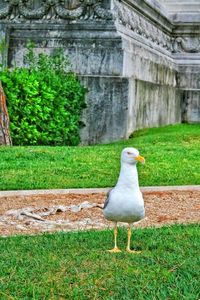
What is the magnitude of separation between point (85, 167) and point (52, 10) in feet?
19.5

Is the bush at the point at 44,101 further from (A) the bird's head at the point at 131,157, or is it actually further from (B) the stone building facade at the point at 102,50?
(A) the bird's head at the point at 131,157

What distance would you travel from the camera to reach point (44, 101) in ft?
46.8

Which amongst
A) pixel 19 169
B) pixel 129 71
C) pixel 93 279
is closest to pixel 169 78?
pixel 129 71

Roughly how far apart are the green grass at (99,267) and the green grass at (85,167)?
3265 millimetres

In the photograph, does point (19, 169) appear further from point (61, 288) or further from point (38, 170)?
point (61, 288)

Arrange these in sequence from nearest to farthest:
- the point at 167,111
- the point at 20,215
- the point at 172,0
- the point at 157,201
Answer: the point at 20,215 < the point at 157,201 < the point at 167,111 < the point at 172,0

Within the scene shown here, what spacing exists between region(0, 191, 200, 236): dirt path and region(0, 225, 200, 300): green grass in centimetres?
85

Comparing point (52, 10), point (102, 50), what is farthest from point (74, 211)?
point (52, 10)

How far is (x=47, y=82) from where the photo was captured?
14562 millimetres

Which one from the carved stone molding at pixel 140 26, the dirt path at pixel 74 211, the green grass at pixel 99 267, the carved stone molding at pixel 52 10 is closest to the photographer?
the green grass at pixel 99 267

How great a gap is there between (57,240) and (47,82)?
808 centimetres

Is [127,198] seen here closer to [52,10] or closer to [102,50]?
[102,50]

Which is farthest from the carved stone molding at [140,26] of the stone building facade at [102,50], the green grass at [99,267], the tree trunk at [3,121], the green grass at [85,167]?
the green grass at [99,267]

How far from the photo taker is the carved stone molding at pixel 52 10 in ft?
53.3
